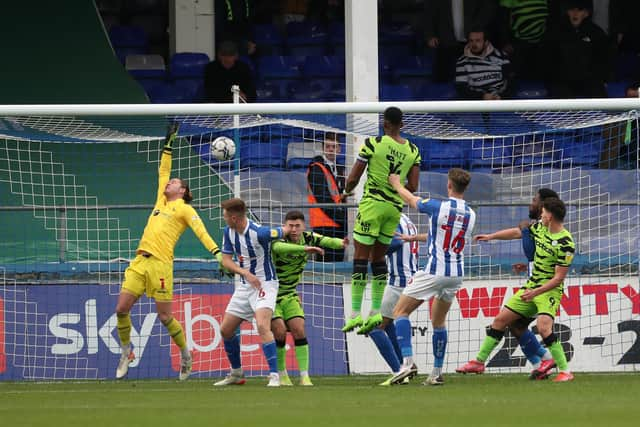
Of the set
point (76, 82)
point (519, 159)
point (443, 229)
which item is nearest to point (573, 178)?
point (519, 159)

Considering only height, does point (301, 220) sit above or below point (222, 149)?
below

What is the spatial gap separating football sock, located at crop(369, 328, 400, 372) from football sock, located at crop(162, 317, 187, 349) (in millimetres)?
2088

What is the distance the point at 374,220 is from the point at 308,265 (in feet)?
9.16

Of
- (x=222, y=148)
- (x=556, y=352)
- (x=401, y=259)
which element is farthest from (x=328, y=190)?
(x=556, y=352)

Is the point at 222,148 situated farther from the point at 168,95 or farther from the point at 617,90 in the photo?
the point at 617,90

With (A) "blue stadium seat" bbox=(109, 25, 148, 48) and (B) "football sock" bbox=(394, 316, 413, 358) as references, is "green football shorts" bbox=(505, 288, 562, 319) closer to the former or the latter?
(B) "football sock" bbox=(394, 316, 413, 358)

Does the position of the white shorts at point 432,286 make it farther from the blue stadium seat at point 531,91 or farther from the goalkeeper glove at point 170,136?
the blue stadium seat at point 531,91

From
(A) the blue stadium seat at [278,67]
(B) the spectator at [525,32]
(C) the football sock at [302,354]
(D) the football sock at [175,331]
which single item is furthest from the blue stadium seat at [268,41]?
(C) the football sock at [302,354]

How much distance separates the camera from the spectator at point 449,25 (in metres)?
18.8

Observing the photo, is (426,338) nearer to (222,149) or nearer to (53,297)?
(222,149)

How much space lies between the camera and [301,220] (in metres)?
12.5

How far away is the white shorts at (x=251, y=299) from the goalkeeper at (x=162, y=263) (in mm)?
990

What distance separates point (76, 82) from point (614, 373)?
8.90 metres

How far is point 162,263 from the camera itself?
13.5 m
